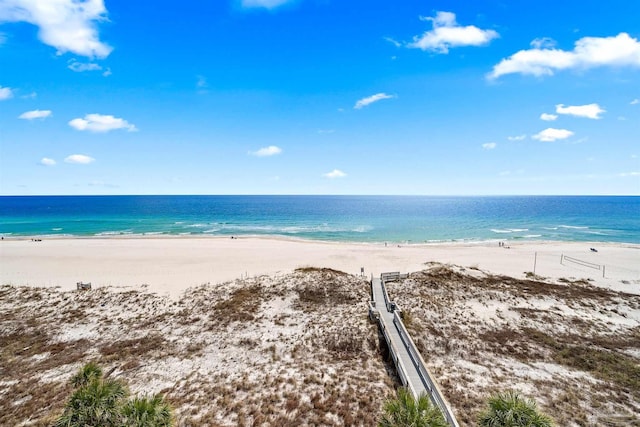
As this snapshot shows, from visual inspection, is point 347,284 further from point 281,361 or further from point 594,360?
point 594,360

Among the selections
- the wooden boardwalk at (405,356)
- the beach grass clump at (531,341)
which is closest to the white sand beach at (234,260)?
the beach grass clump at (531,341)

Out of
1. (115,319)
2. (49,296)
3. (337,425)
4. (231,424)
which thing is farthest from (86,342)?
(337,425)

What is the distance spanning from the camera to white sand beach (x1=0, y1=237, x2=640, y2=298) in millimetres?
32094

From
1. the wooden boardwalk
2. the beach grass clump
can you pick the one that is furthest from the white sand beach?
the wooden boardwalk

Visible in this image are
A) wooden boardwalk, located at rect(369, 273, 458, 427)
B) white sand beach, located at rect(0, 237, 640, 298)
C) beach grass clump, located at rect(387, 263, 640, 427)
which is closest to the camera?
wooden boardwalk, located at rect(369, 273, 458, 427)

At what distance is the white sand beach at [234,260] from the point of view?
3209cm

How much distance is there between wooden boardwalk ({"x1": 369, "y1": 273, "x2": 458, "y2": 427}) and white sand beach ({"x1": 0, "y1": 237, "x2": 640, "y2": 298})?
12862 mm

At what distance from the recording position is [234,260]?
135ft

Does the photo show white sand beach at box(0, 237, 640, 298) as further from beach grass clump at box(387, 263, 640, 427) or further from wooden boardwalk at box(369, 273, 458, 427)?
wooden boardwalk at box(369, 273, 458, 427)

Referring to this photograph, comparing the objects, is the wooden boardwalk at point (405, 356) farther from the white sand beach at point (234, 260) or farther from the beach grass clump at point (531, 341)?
the white sand beach at point (234, 260)

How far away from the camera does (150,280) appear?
102 ft

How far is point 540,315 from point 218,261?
115 feet

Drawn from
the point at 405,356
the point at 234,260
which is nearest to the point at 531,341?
the point at 405,356

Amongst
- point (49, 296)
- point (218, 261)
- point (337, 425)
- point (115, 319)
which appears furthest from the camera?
point (218, 261)
